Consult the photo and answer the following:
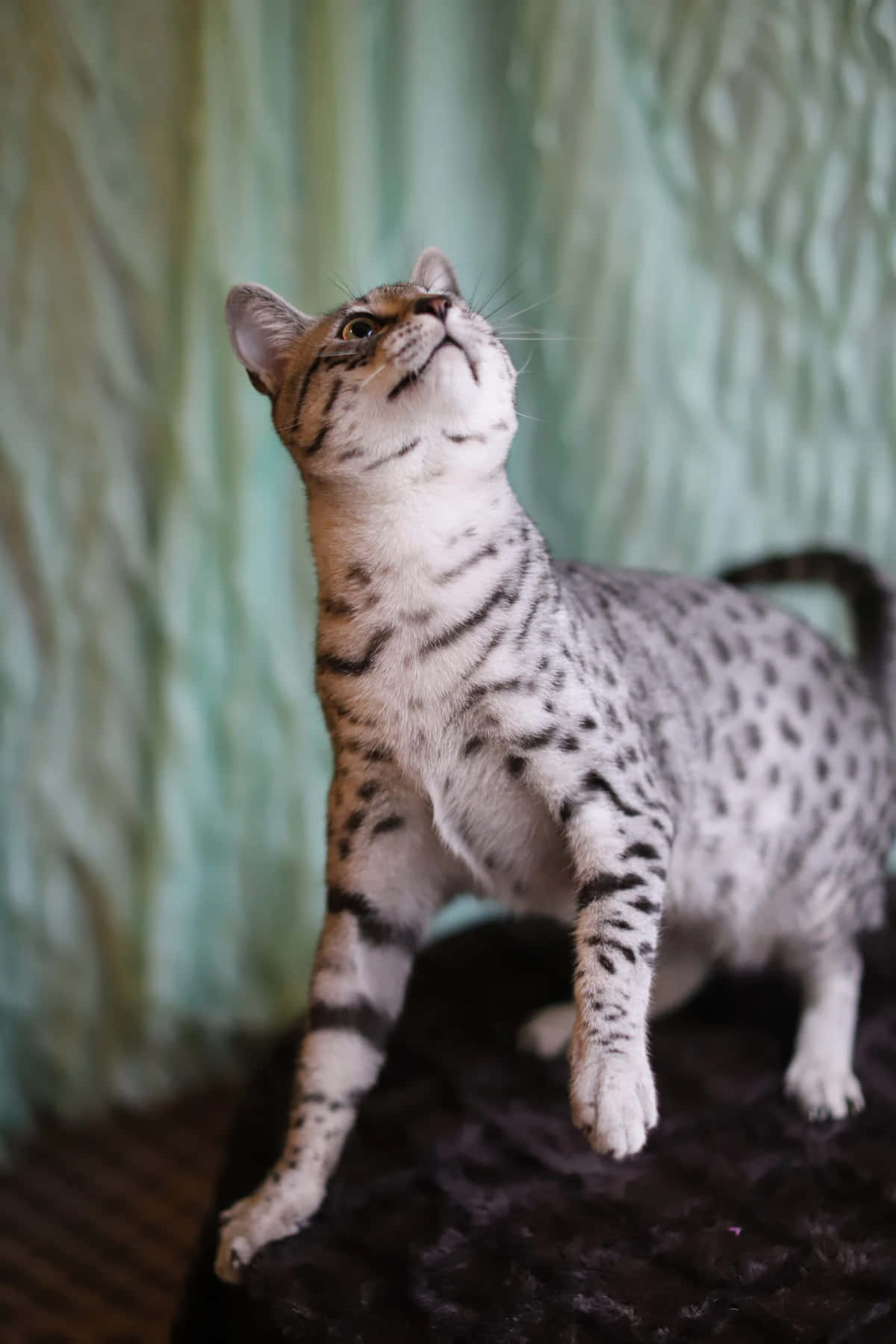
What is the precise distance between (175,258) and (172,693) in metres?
0.63

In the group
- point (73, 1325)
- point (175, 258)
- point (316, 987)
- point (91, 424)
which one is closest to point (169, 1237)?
point (73, 1325)

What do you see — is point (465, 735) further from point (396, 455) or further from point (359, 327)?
point (359, 327)

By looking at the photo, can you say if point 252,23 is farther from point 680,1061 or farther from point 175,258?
point 680,1061

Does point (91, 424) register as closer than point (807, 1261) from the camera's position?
No

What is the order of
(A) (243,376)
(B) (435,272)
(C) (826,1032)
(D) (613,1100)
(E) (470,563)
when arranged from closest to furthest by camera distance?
(D) (613,1100)
(E) (470,563)
(B) (435,272)
(C) (826,1032)
(A) (243,376)

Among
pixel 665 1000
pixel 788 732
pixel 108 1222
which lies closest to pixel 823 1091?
pixel 665 1000

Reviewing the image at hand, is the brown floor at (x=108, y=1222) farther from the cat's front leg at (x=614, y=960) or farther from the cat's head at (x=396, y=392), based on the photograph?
the cat's head at (x=396, y=392)

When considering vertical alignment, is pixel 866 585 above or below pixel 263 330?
below

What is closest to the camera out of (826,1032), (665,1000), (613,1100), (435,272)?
(613,1100)

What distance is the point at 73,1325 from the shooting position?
147cm

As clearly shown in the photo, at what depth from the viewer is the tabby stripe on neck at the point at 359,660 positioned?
39.1 inches

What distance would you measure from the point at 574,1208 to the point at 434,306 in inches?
32.5

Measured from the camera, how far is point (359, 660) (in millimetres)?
1004

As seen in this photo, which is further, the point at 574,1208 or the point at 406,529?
the point at 574,1208
